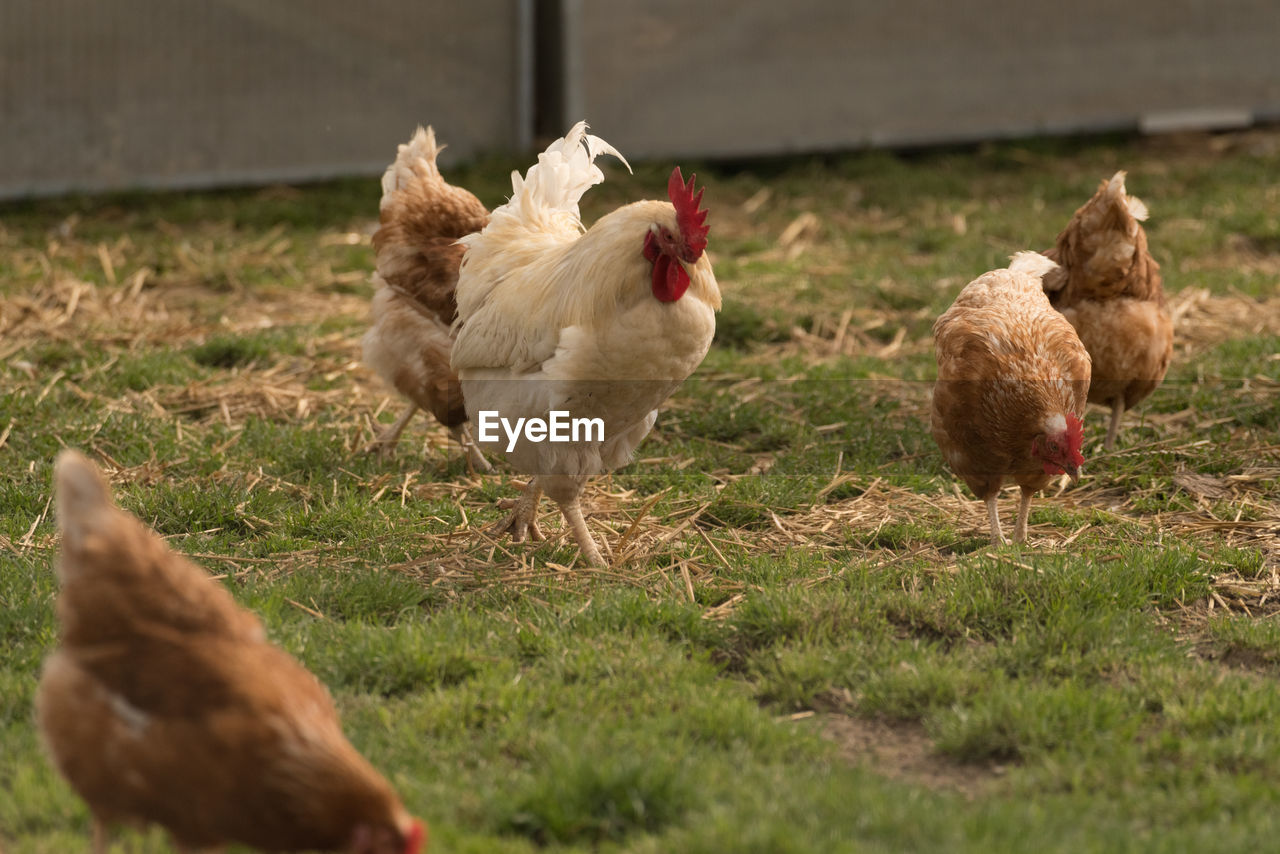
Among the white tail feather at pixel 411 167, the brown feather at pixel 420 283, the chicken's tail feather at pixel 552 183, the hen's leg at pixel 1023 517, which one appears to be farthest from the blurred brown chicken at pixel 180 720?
the white tail feather at pixel 411 167

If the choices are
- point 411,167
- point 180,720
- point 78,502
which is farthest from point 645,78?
point 180,720

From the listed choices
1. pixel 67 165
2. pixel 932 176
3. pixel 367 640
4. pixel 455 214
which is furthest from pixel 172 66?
pixel 367 640

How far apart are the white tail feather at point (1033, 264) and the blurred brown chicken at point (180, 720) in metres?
4.22

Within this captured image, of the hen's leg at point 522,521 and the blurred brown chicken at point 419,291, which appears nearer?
the hen's leg at point 522,521

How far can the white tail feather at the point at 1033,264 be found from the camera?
5.96m

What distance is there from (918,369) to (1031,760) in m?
3.83

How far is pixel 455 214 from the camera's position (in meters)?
6.05

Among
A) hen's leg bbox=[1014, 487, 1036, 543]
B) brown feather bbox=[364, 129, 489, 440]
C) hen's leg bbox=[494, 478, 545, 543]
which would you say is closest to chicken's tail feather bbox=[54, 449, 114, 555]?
hen's leg bbox=[494, 478, 545, 543]

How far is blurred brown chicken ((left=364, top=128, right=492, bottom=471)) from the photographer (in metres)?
5.76

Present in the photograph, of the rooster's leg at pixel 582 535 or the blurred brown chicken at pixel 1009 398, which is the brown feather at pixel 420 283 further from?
the blurred brown chicken at pixel 1009 398

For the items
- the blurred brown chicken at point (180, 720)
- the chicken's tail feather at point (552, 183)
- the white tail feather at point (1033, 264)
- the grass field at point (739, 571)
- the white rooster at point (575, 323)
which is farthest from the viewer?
the white tail feather at point (1033, 264)

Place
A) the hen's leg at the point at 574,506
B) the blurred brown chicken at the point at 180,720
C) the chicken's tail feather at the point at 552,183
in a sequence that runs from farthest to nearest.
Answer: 1. the chicken's tail feather at the point at 552,183
2. the hen's leg at the point at 574,506
3. the blurred brown chicken at the point at 180,720

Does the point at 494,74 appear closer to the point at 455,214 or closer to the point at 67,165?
the point at 67,165

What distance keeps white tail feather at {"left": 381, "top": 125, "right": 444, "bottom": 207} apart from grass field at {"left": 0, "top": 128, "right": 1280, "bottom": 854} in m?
1.19
